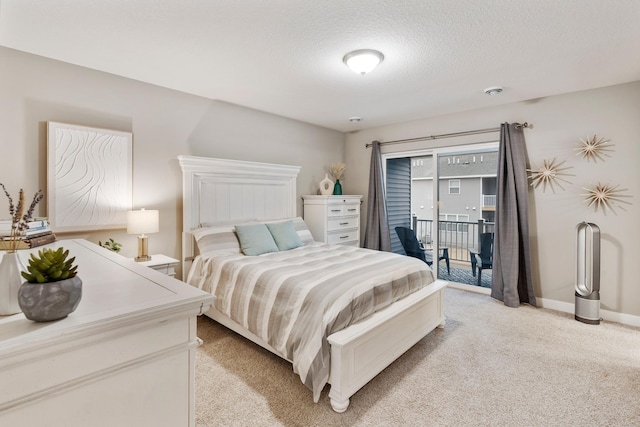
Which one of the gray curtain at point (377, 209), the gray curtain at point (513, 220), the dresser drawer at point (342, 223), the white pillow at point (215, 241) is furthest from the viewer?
the gray curtain at point (377, 209)

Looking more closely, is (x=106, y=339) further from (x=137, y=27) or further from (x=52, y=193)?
(x=52, y=193)

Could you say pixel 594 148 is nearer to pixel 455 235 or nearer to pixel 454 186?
pixel 454 186

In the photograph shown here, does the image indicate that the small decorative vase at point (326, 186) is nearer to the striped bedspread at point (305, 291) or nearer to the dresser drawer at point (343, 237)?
the dresser drawer at point (343, 237)

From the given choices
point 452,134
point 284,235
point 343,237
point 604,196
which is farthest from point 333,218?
point 604,196

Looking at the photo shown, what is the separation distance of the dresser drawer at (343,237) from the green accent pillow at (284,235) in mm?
928

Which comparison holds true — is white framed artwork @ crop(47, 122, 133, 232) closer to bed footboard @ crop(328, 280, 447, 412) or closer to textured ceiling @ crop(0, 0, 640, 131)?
textured ceiling @ crop(0, 0, 640, 131)

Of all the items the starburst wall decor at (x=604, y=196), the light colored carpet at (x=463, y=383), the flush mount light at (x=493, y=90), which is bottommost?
the light colored carpet at (x=463, y=383)

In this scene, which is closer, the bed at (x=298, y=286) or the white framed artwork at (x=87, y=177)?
the bed at (x=298, y=286)

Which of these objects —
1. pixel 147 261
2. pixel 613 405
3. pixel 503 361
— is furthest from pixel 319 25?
pixel 613 405

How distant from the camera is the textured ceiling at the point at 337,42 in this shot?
6.39 ft

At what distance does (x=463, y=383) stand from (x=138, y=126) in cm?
362

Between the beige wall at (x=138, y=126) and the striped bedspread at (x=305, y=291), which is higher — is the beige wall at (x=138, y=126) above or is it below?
above

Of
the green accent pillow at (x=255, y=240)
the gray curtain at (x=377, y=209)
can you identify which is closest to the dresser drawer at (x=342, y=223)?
the gray curtain at (x=377, y=209)

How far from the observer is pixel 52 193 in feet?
8.52
